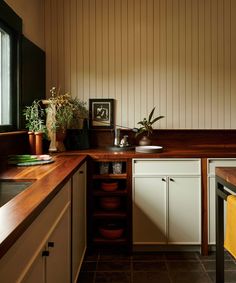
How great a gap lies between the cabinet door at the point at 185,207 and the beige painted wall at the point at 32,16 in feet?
6.03

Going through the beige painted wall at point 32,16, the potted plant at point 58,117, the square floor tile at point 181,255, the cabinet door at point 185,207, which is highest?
the beige painted wall at point 32,16

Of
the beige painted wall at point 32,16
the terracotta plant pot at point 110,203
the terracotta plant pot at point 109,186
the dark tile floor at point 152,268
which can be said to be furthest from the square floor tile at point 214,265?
the beige painted wall at point 32,16

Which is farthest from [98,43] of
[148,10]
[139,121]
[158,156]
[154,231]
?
[154,231]

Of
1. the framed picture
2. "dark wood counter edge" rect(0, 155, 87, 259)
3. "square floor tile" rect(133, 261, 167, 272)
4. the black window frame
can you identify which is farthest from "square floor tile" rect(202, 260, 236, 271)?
the black window frame

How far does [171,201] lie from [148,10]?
1931 millimetres

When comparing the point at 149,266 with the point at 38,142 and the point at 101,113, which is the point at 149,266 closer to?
the point at 38,142

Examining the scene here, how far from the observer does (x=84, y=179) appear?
8.30ft

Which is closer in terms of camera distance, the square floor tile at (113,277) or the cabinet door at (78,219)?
the cabinet door at (78,219)

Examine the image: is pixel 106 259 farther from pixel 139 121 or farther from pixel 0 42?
pixel 0 42

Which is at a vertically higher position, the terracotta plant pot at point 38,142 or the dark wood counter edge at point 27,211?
the terracotta plant pot at point 38,142

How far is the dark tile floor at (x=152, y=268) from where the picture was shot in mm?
2246

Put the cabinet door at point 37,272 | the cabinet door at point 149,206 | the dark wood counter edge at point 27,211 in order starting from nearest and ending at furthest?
the dark wood counter edge at point 27,211, the cabinet door at point 37,272, the cabinet door at point 149,206

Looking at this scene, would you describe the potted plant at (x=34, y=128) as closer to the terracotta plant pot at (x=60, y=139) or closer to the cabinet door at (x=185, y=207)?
the terracotta plant pot at (x=60, y=139)

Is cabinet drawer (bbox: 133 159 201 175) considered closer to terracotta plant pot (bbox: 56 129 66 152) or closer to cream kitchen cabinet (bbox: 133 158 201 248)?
cream kitchen cabinet (bbox: 133 158 201 248)
